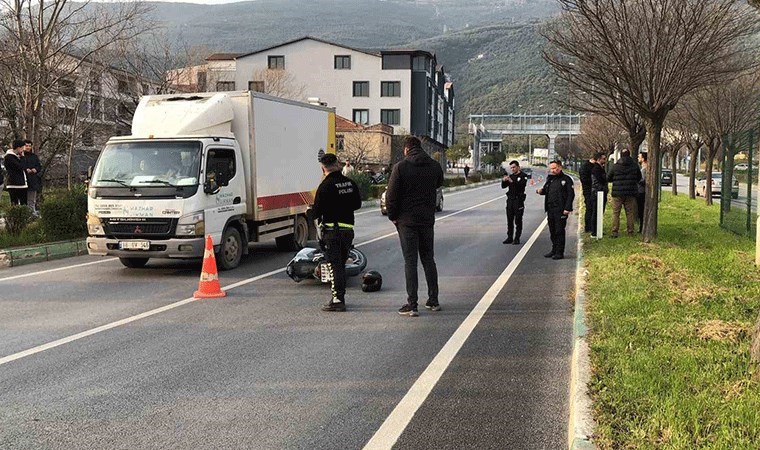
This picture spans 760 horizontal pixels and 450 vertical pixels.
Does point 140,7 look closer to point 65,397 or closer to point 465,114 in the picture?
point 65,397

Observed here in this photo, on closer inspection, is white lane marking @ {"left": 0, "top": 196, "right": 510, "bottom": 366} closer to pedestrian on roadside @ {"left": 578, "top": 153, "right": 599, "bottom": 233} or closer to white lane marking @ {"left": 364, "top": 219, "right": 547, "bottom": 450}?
white lane marking @ {"left": 364, "top": 219, "right": 547, "bottom": 450}

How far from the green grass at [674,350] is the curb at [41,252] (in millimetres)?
9617

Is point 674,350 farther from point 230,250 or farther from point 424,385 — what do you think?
point 230,250

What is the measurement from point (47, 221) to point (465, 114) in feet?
450

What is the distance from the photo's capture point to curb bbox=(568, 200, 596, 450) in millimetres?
4078

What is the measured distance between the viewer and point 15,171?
48.2 ft

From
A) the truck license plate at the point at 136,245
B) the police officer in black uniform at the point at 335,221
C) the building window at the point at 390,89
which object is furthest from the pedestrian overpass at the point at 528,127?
the police officer in black uniform at the point at 335,221

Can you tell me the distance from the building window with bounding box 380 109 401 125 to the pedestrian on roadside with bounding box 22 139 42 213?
5918cm

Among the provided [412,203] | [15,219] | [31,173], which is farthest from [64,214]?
[412,203]

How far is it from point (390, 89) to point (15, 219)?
61.9m

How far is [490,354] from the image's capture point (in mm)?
6398

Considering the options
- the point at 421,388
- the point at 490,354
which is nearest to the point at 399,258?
the point at 490,354

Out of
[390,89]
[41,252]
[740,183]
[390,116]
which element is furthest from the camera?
[390,116]

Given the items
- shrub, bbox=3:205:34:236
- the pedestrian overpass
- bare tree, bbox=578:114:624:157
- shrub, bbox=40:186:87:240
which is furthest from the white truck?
the pedestrian overpass
